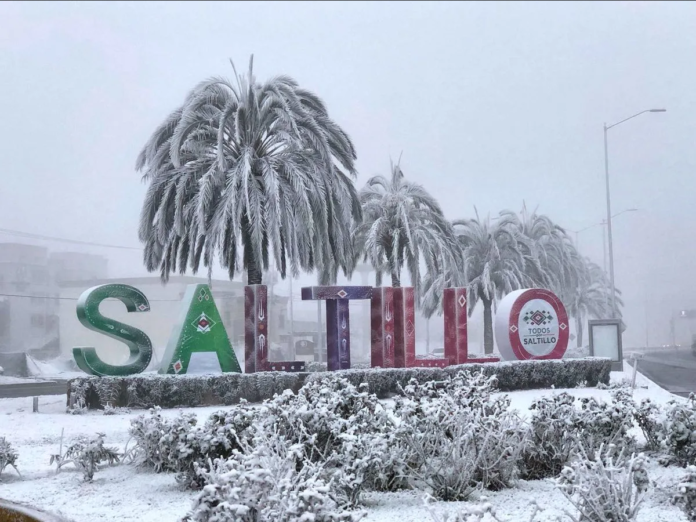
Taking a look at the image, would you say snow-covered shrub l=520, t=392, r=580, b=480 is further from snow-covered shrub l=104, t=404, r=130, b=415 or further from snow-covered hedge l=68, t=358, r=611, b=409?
snow-covered shrub l=104, t=404, r=130, b=415

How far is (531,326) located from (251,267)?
8.65 m

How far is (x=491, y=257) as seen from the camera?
33688 mm

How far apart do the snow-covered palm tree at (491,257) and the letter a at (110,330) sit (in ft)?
59.7

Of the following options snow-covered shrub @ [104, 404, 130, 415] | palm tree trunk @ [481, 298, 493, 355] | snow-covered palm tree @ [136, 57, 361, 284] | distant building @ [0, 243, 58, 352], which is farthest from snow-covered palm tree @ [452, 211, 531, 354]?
distant building @ [0, 243, 58, 352]

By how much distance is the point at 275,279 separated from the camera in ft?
203

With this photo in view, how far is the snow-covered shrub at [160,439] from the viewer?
7874 mm

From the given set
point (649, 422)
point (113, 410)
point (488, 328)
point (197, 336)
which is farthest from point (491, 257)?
point (649, 422)


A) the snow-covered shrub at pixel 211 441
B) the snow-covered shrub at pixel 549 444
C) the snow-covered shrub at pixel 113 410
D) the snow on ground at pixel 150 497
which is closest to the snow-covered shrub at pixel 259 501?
the snow on ground at pixel 150 497

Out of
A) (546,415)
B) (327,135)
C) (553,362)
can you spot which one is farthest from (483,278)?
(546,415)

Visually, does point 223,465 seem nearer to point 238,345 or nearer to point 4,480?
point 4,480

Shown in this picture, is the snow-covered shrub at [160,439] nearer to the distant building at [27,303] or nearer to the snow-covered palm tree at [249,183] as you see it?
the snow-covered palm tree at [249,183]

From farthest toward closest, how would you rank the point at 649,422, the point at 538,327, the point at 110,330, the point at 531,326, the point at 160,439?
the point at 538,327
the point at 531,326
the point at 110,330
the point at 649,422
the point at 160,439

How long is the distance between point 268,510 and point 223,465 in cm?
61

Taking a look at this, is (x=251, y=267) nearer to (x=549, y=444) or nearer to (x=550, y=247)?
(x=549, y=444)
